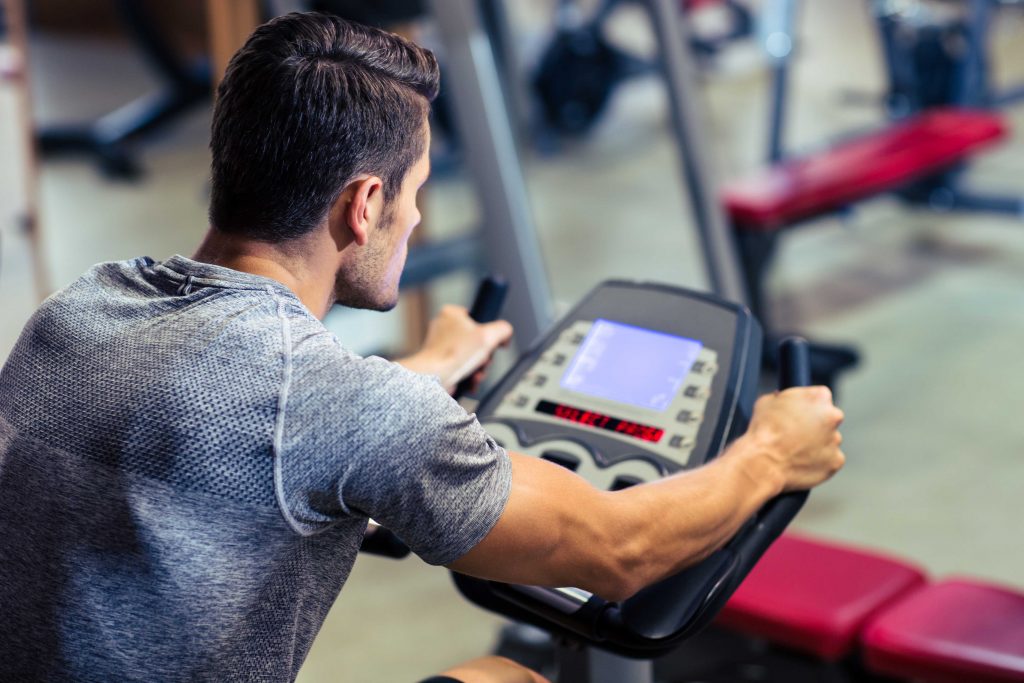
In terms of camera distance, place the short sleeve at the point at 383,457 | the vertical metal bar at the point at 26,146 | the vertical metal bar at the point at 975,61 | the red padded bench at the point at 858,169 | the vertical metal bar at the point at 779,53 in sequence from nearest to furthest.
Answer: the short sleeve at the point at 383,457 → the red padded bench at the point at 858,169 → the vertical metal bar at the point at 26,146 → the vertical metal bar at the point at 779,53 → the vertical metal bar at the point at 975,61

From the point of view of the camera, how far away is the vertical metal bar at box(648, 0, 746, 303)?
112 inches

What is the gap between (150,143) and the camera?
611 centimetres

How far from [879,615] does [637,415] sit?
0.71 m

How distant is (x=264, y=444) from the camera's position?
92cm

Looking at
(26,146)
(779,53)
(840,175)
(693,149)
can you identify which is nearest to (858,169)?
(840,175)

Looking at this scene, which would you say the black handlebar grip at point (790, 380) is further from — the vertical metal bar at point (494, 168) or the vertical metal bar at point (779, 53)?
the vertical metal bar at point (779, 53)

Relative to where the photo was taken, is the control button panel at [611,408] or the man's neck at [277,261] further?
the control button panel at [611,408]

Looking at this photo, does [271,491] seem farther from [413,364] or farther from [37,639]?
[413,364]

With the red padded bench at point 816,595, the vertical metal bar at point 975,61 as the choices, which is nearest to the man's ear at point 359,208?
the red padded bench at point 816,595

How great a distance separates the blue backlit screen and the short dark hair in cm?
35

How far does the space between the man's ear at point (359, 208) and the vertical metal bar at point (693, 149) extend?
1.90 m

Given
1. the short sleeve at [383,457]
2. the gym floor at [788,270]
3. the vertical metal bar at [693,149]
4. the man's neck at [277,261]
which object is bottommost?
the gym floor at [788,270]

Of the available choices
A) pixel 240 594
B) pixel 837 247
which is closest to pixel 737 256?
pixel 837 247

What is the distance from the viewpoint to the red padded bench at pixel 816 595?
5.79 feet
